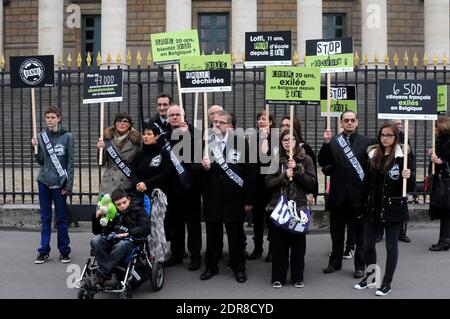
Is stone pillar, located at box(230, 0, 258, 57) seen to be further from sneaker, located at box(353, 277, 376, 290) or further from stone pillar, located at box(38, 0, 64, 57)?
sneaker, located at box(353, 277, 376, 290)

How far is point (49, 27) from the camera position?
30188 millimetres

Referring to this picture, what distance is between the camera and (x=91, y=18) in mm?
34875

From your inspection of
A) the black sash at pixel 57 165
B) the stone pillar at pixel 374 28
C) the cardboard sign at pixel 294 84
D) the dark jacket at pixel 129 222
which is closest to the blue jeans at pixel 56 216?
the black sash at pixel 57 165

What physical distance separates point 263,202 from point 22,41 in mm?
28794

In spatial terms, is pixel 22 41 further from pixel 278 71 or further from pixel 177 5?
pixel 278 71

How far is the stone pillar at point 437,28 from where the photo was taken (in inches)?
1152

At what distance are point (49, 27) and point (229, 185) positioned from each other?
25.6 meters

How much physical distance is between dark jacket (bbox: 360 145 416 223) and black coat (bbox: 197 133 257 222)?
147 centimetres

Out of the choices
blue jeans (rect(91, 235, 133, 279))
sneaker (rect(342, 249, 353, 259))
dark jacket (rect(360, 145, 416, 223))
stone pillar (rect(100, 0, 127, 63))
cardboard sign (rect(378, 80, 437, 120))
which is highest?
stone pillar (rect(100, 0, 127, 63))

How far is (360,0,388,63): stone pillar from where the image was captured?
28.9 metres

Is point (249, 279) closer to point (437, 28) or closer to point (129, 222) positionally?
point (129, 222)

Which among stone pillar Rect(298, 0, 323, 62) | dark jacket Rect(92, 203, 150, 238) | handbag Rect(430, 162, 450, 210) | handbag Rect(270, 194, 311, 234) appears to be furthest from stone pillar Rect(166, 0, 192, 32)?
dark jacket Rect(92, 203, 150, 238)

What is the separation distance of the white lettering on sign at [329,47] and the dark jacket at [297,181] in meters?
2.27
